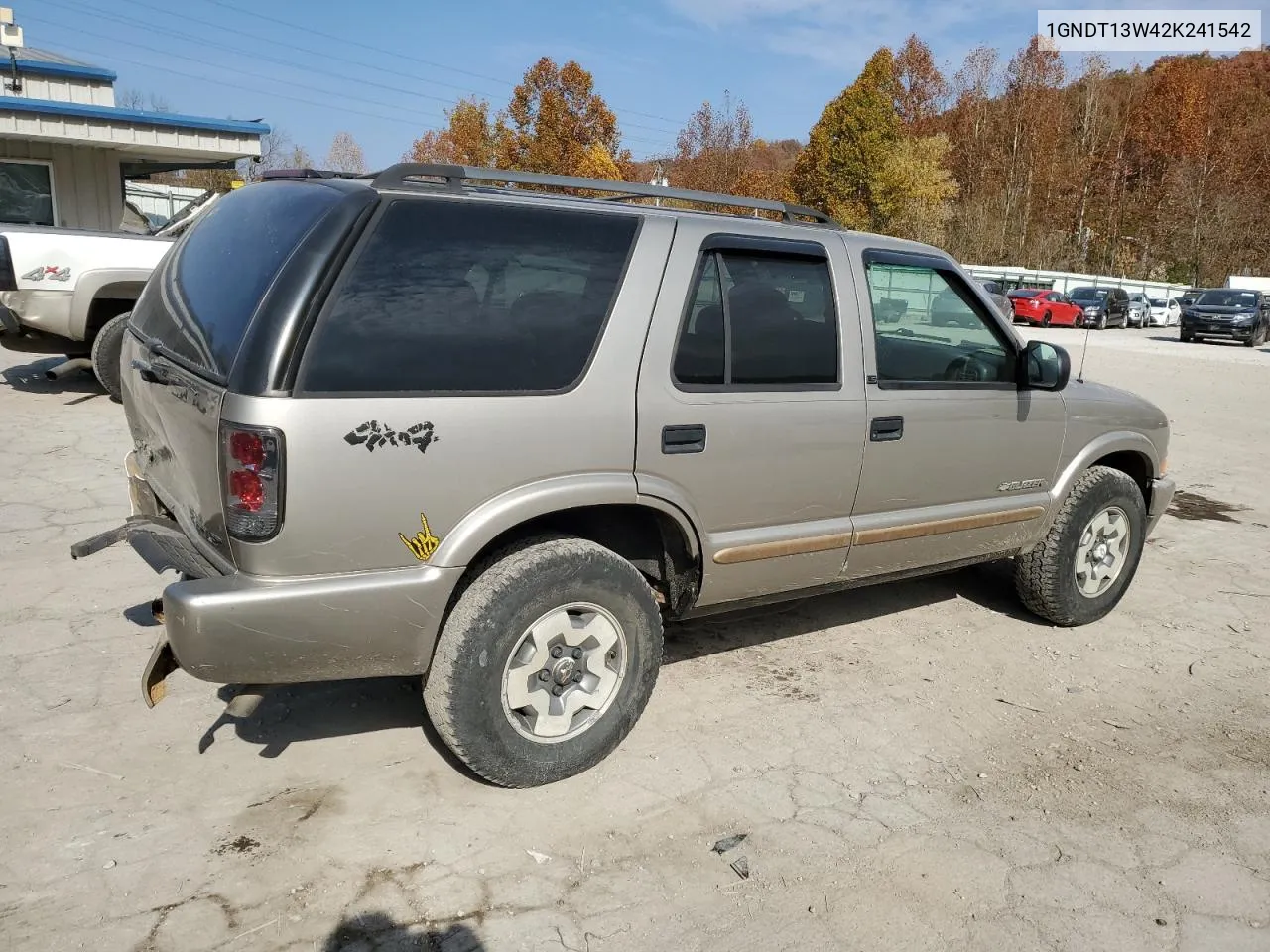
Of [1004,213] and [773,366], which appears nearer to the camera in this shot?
[773,366]

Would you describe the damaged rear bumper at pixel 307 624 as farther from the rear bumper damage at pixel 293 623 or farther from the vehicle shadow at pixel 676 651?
the vehicle shadow at pixel 676 651

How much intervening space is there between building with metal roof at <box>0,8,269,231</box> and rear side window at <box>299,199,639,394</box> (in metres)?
12.1

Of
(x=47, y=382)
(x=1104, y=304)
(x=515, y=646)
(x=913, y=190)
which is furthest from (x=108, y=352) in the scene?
(x=913, y=190)

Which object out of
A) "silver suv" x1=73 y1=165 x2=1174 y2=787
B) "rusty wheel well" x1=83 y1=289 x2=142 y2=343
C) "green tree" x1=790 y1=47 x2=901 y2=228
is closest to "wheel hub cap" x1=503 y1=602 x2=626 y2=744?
"silver suv" x1=73 y1=165 x2=1174 y2=787

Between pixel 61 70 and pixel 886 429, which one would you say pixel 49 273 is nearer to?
pixel 886 429

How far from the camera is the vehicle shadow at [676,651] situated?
3533 mm

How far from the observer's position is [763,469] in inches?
140

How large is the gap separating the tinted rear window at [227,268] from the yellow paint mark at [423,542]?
2.29ft

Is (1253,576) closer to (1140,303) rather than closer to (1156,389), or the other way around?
(1156,389)

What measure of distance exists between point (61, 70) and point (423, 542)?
17.2 metres

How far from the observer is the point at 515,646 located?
3.05 metres

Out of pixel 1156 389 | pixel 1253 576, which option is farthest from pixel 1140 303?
pixel 1253 576

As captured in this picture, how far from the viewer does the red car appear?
112 feet

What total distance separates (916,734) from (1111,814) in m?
0.72
